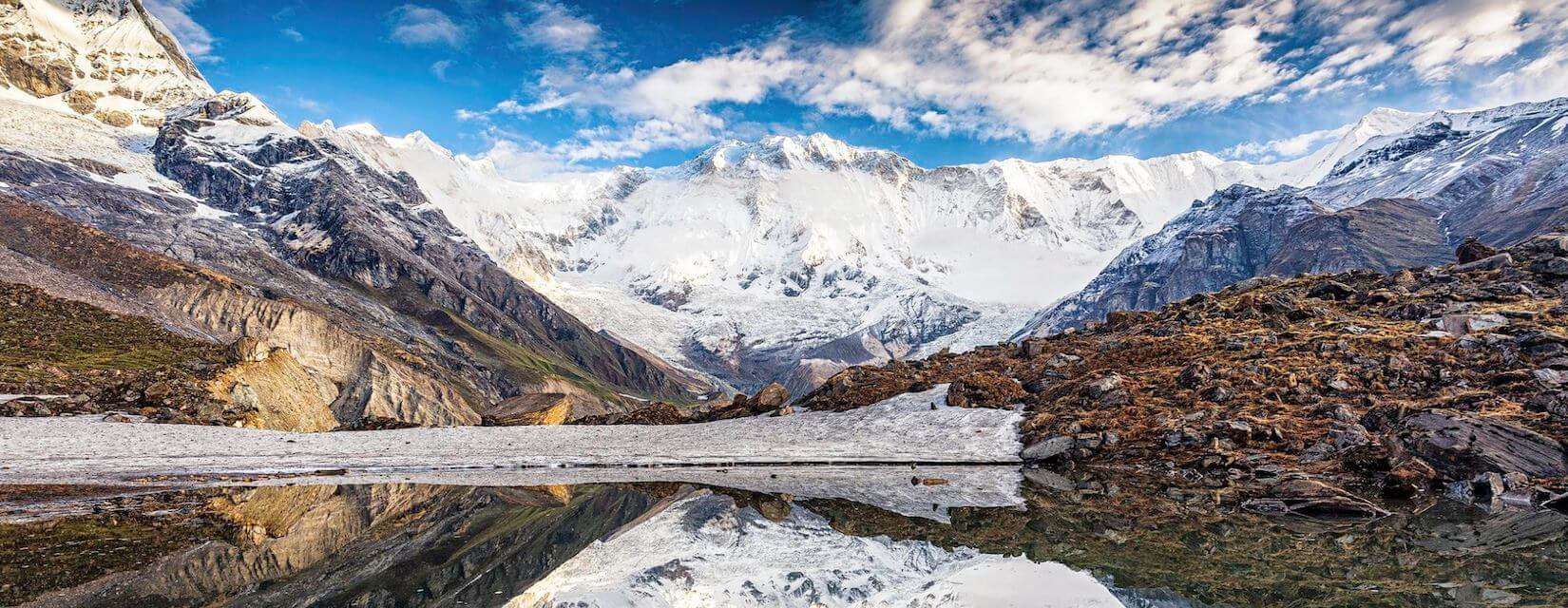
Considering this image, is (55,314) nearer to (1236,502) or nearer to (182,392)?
(182,392)

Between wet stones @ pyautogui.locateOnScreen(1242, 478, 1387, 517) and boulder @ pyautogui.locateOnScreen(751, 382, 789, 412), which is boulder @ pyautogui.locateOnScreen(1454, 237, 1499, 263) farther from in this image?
boulder @ pyautogui.locateOnScreen(751, 382, 789, 412)

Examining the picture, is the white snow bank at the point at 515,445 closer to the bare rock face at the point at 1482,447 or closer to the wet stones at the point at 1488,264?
the bare rock face at the point at 1482,447

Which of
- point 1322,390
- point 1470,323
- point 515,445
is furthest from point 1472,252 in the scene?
point 515,445

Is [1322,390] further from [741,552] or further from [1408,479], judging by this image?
[741,552]

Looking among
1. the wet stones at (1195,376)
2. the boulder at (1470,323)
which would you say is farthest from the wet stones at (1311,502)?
the boulder at (1470,323)

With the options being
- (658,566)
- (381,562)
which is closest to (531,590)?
(658,566)

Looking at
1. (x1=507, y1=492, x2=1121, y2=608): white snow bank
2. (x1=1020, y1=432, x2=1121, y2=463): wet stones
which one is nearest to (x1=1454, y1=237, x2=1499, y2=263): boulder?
(x1=1020, y1=432, x2=1121, y2=463): wet stones
